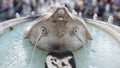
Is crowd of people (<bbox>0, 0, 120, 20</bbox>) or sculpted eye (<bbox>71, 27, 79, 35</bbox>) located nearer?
sculpted eye (<bbox>71, 27, 79, 35</bbox>)

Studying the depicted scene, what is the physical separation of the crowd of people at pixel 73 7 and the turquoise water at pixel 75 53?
10.0 ft

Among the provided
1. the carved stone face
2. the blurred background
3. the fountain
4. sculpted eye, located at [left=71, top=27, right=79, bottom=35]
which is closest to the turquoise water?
the fountain

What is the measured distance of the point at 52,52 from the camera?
18.8 ft

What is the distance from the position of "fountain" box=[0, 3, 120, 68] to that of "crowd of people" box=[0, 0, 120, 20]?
3.16 metres

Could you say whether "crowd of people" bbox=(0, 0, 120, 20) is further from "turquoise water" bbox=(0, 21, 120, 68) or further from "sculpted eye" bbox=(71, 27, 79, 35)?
"sculpted eye" bbox=(71, 27, 79, 35)

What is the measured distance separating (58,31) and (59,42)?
0.73 feet

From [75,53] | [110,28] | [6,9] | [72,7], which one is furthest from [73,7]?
[75,53]

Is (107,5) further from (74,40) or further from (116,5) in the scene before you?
(74,40)

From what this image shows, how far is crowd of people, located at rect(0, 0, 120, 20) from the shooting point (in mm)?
9898

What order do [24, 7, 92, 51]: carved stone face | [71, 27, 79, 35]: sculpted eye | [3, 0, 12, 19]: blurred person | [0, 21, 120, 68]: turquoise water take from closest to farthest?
[24, 7, 92, 51]: carved stone face
[0, 21, 120, 68]: turquoise water
[71, 27, 79, 35]: sculpted eye
[3, 0, 12, 19]: blurred person

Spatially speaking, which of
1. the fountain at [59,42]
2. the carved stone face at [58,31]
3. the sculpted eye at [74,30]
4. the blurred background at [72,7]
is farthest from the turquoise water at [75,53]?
the blurred background at [72,7]

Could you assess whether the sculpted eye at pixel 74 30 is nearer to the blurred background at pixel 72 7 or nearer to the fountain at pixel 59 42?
the fountain at pixel 59 42

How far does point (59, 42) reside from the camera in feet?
19.3

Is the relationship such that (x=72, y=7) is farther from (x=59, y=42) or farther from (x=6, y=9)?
(x=59, y=42)
